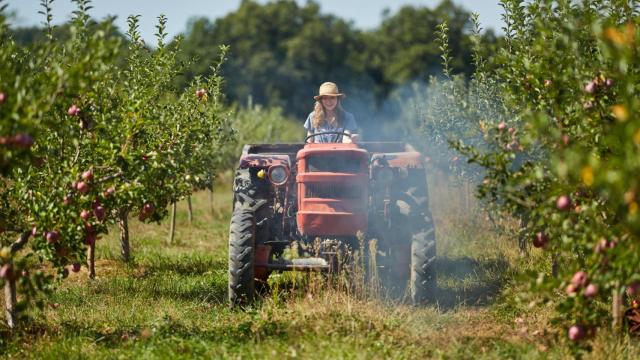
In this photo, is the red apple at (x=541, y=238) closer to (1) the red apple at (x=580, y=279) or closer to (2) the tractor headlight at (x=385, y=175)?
(1) the red apple at (x=580, y=279)

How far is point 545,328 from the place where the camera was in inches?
218

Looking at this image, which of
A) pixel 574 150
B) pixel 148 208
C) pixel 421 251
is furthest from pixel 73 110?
pixel 574 150

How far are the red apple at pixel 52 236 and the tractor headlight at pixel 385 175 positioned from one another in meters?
2.66

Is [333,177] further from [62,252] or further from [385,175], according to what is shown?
[62,252]

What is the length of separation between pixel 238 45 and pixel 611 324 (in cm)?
5104

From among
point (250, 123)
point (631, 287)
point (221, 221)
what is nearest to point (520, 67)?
point (631, 287)

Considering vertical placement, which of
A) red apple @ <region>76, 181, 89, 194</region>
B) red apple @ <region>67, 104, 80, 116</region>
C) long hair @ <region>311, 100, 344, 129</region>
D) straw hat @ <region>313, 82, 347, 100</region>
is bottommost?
red apple @ <region>76, 181, 89, 194</region>

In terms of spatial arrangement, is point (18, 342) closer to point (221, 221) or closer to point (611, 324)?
point (611, 324)

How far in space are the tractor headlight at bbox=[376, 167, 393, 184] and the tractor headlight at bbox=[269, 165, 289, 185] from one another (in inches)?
30.3

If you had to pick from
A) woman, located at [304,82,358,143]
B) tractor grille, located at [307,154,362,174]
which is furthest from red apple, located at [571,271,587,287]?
woman, located at [304,82,358,143]

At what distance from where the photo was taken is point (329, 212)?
242 inches

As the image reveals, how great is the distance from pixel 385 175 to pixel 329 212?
68 centimetres

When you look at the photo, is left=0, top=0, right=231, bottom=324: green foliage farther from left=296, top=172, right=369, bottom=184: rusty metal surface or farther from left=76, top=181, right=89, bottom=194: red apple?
left=296, top=172, right=369, bottom=184: rusty metal surface

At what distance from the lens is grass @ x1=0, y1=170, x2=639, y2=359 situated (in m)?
5.01
